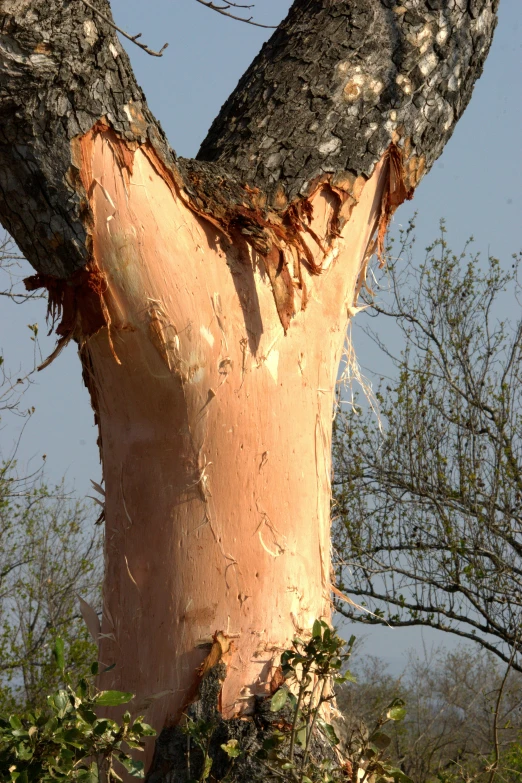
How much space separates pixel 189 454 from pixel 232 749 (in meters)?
0.60

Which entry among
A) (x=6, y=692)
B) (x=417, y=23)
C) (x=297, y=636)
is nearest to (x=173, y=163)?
(x=417, y=23)

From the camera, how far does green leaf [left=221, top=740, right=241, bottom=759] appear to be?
1.51 meters

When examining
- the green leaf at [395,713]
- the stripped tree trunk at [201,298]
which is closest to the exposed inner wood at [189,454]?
the stripped tree trunk at [201,298]

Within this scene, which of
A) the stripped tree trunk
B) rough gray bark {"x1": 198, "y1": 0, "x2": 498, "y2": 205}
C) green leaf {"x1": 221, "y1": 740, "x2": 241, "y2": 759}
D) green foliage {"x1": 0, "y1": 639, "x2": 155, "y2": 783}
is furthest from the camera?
rough gray bark {"x1": 198, "y1": 0, "x2": 498, "y2": 205}

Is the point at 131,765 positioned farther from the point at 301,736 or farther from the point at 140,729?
the point at 301,736

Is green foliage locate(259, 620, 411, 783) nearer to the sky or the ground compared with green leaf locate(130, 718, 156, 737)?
nearer to the sky

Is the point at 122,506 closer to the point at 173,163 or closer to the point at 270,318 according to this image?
the point at 270,318

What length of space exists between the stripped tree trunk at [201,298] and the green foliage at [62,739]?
0.27 meters

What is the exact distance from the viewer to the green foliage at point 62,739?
1.37 metres

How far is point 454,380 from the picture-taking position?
8.16m

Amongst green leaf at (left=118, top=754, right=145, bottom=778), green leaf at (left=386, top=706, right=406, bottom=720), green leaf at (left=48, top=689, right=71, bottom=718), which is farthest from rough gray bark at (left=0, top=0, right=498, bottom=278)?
green leaf at (left=386, top=706, right=406, bottom=720)

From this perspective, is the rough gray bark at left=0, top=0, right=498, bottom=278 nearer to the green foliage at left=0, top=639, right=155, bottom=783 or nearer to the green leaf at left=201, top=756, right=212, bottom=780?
the green foliage at left=0, top=639, right=155, bottom=783

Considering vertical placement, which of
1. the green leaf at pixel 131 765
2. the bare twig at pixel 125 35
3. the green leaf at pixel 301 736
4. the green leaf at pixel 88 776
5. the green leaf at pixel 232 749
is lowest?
the green leaf at pixel 88 776

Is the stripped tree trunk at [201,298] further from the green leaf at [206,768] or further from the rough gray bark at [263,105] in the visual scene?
the green leaf at [206,768]
